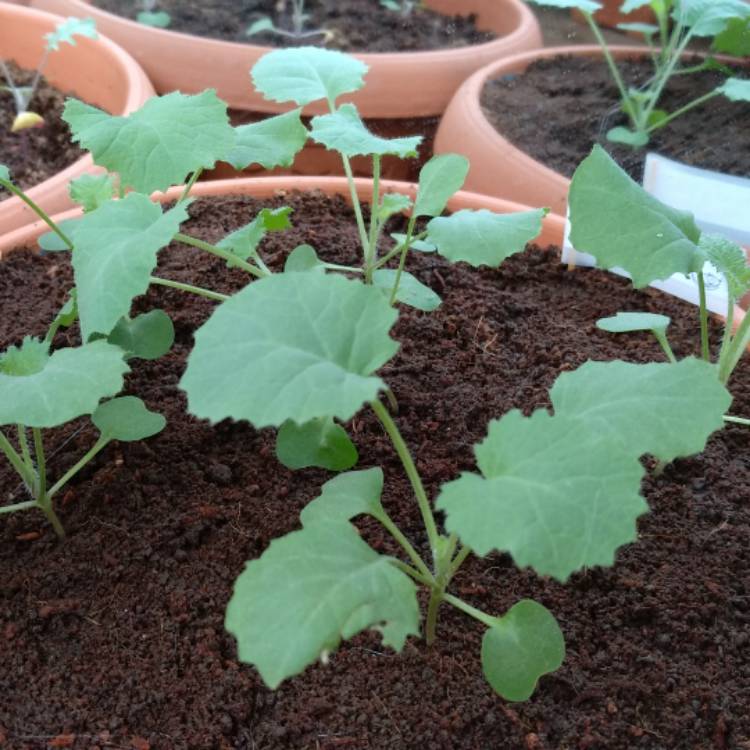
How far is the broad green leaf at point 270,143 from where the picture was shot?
94cm

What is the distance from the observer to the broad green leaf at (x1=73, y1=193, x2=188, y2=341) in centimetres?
70

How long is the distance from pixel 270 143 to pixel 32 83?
1150 mm

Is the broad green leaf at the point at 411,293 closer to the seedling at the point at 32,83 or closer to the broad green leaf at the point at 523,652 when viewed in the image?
the broad green leaf at the point at 523,652

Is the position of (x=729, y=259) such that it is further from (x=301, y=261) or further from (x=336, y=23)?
(x=336, y=23)

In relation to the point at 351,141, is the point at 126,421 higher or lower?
lower

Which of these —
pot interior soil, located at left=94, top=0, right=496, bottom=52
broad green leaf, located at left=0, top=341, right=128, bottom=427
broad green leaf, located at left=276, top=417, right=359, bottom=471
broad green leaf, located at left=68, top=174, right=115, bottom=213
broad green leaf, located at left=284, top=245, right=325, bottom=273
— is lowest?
pot interior soil, located at left=94, top=0, right=496, bottom=52

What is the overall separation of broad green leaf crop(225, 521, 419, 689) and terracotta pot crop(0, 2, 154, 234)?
3.12ft

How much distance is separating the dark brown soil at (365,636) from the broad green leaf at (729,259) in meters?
0.20

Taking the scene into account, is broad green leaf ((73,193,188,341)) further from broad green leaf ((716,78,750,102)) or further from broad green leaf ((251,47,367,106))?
broad green leaf ((716,78,750,102))

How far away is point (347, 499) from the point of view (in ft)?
2.36

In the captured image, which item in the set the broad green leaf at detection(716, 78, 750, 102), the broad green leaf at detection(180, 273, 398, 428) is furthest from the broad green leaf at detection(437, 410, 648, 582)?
the broad green leaf at detection(716, 78, 750, 102)

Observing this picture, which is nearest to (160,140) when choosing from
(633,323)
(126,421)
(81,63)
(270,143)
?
(270,143)

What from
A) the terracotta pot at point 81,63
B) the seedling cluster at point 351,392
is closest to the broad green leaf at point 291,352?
the seedling cluster at point 351,392

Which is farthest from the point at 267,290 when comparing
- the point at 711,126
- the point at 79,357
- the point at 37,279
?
the point at 711,126
